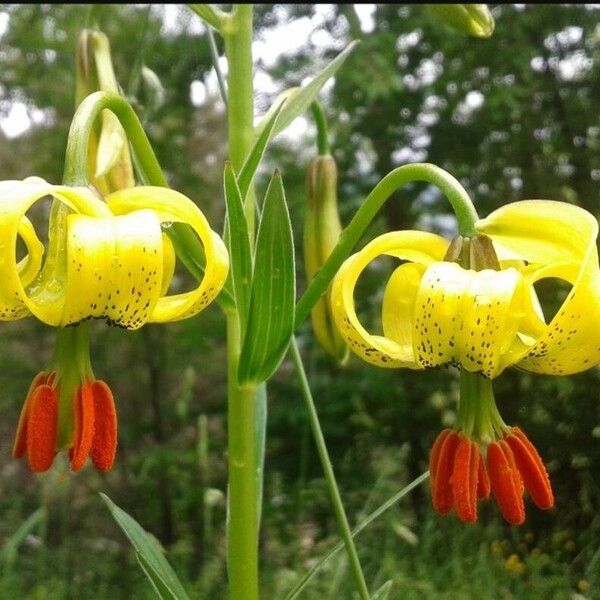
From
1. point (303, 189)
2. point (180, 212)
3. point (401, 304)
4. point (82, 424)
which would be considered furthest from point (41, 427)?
point (303, 189)

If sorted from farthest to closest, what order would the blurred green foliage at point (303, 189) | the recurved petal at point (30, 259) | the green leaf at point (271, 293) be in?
the blurred green foliage at point (303, 189), the green leaf at point (271, 293), the recurved petal at point (30, 259)

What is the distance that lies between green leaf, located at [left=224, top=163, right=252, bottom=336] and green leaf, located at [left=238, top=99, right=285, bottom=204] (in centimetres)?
4

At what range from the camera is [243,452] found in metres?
0.69

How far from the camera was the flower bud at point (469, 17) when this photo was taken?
693mm

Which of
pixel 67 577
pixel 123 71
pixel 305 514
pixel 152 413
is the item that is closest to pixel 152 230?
pixel 67 577

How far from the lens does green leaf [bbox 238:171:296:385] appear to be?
1.98 ft

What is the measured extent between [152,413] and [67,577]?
91cm

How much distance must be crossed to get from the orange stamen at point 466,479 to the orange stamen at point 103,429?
21 cm

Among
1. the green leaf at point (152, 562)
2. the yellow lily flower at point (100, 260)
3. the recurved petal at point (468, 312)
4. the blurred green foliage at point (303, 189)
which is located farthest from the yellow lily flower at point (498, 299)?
the blurred green foliage at point (303, 189)

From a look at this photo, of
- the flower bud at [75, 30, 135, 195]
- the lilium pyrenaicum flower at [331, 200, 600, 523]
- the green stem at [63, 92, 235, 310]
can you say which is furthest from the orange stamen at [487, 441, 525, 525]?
the flower bud at [75, 30, 135, 195]

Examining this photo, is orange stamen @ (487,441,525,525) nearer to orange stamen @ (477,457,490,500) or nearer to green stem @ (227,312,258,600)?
orange stamen @ (477,457,490,500)

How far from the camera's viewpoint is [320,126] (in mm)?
861

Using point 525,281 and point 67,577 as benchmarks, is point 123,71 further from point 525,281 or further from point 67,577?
point 525,281

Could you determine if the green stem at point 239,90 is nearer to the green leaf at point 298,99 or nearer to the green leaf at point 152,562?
the green leaf at point 298,99
